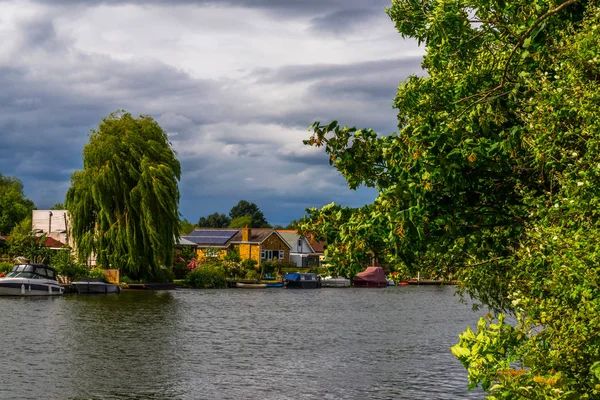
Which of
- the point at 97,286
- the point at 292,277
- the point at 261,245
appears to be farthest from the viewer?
the point at 261,245

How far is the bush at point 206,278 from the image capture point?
76.9 m

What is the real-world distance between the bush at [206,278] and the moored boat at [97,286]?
46.9ft

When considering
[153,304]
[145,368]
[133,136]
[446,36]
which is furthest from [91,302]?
[446,36]

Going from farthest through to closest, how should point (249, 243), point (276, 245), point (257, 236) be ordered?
point (276, 245) → point (257, 236) → point (249, 243)

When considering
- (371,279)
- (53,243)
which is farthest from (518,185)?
(371,279)

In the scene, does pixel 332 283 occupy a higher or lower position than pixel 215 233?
lower

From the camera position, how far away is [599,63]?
9469mm

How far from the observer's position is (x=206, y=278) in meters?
78.1

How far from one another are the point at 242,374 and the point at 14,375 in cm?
818

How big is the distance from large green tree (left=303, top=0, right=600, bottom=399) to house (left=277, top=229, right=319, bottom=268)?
104 metres

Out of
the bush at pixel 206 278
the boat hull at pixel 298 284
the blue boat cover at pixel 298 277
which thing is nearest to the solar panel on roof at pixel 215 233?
the blue boat cover at pixel 298 277

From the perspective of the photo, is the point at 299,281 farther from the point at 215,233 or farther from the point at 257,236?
the point at 215,233

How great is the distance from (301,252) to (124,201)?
194 feet

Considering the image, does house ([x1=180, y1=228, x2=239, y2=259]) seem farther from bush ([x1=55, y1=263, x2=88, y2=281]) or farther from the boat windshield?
the boat windshield
